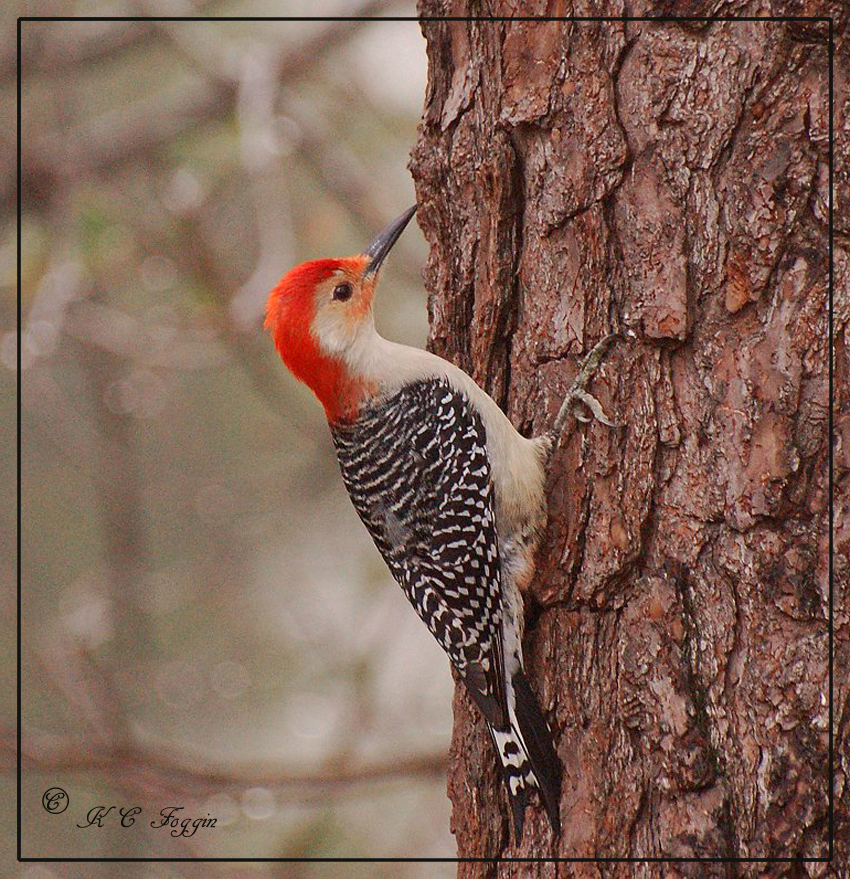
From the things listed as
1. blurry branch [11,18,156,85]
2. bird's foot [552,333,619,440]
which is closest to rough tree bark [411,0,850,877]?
bird's foot [552,333,619,440]

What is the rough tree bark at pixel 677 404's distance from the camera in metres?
2.28

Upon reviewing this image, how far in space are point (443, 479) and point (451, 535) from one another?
0.17 m

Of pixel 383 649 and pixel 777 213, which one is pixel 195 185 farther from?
pixel 777 213

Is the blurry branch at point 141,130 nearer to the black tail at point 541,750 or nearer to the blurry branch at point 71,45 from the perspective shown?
the blurry branch at point 71,45

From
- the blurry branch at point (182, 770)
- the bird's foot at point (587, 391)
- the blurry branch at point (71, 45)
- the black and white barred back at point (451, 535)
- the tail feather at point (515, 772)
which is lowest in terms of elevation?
the blurry branch at point (182, 770)

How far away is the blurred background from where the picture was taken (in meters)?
A: 4.82

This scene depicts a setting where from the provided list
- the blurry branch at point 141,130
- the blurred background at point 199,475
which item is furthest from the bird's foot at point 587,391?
the blurry branch at point 141,130

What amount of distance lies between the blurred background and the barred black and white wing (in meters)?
1.80

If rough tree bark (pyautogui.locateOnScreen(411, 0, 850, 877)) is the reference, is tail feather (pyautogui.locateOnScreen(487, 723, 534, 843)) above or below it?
below

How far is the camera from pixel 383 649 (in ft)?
17.3

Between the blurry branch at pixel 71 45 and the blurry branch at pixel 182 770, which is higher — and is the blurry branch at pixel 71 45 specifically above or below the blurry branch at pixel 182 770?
above

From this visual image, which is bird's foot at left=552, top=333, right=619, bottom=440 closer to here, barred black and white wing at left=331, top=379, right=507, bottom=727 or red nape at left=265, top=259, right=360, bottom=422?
barred black and white wing at left=331, top=379, right=507, bottom=727

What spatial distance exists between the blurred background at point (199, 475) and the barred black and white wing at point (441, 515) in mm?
1801

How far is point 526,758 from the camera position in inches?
98.8
